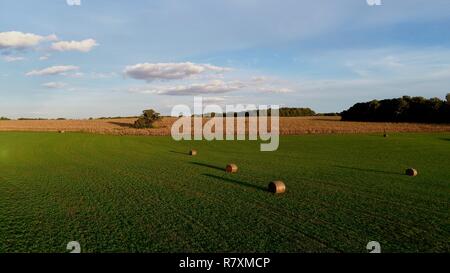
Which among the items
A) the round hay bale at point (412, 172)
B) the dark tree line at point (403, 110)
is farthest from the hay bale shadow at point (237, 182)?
the dark tree line at point (403, 110)

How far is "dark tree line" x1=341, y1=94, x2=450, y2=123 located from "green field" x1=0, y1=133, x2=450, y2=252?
65.5 m

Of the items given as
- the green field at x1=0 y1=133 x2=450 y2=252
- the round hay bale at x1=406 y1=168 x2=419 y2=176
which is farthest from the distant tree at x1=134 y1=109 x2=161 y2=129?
the round hay bale at x1=406 y1=168 x2=419 y2=176

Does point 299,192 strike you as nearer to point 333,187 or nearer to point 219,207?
point 333,187

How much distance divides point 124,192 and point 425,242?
9.35m

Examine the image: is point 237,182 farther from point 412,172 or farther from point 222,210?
point 412,172

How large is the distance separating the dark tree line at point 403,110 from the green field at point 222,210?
6550cm

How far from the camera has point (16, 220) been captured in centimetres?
932

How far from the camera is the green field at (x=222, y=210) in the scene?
7.67m

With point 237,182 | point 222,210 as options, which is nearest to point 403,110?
point 237,182

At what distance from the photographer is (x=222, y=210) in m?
10.2

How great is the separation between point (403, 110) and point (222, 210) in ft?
275
